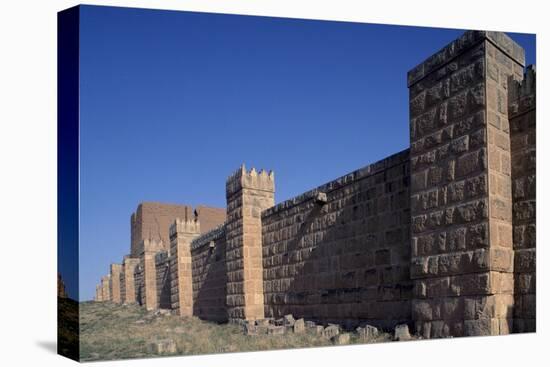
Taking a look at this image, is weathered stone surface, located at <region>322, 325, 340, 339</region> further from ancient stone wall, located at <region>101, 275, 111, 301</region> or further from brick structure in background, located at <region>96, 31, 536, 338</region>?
ancient stone wall, located at <region>101, 275, 111, 301</region>

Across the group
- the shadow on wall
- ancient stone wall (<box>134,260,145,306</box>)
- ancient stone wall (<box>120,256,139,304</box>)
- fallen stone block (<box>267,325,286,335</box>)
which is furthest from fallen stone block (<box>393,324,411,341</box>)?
ancient stone wall (<box>120,256,139,304</box>)

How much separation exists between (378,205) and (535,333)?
276cm

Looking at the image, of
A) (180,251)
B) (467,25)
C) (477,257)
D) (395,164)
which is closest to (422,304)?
(477,257)

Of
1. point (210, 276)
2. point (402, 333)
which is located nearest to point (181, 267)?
point (210, 276)

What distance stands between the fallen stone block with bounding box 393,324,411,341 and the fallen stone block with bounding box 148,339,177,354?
264 centimetres

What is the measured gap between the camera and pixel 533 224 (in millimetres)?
7328

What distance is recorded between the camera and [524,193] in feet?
24.2

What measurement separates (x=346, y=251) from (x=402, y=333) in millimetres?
2434

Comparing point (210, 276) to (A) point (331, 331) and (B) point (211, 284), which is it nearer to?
(B) point (211, 284)

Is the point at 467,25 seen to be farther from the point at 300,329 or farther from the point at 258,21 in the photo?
the point at 300,329

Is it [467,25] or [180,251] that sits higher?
[467,25]

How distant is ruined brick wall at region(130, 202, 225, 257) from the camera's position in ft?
111

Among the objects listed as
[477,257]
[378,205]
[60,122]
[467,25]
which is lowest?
[477,257]

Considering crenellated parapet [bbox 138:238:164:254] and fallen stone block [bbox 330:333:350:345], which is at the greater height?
crenellated parapet [bbox 138:238:164:254]
